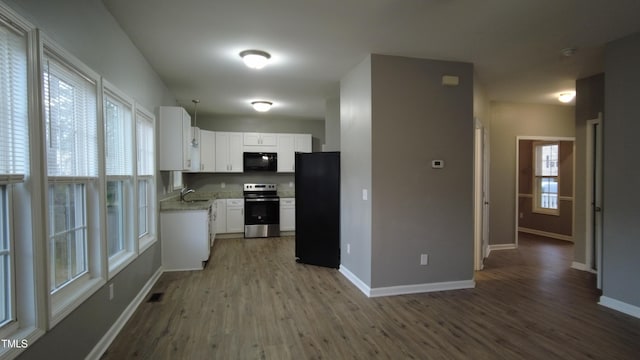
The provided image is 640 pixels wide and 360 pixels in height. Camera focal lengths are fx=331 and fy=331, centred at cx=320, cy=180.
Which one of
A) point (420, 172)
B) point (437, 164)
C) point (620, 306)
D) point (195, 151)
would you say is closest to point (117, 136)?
point (420, 172)

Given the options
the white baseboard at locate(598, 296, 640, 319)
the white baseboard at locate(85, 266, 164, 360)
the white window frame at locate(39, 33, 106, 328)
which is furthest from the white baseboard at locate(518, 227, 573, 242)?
the white window frame at locate(39, 33, 106, 328)

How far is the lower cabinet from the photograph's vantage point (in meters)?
6.99

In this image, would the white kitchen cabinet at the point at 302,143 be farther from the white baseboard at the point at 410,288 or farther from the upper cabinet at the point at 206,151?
the white baseboard at the point at 410,288

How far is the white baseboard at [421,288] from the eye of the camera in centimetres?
369

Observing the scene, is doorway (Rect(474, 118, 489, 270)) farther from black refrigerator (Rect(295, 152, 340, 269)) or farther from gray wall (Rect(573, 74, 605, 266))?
black refrigerator (Rect(295, 152, 340, 269))

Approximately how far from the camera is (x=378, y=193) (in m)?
3.68

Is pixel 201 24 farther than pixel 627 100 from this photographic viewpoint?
No

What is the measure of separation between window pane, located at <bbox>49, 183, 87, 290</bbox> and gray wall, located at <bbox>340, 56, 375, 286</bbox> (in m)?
2.64

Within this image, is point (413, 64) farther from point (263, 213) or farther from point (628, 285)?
point (263, 213)

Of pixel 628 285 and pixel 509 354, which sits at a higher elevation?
pixel 628 285

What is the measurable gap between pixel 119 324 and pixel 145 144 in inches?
81.8

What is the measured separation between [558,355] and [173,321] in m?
3.18

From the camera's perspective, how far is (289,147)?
7.53m

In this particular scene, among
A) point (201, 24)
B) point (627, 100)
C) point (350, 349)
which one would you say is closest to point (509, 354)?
point (350, 349)
